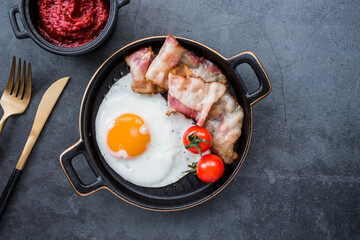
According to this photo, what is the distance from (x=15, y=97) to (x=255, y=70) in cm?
188

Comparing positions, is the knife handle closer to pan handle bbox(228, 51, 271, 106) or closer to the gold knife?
the gold knife

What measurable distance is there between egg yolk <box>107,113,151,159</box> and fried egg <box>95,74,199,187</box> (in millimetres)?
17

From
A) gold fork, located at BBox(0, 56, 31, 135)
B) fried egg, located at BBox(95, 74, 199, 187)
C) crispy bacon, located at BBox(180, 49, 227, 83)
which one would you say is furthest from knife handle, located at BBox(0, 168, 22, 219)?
crispy bacon, located at BBox(180, 49, 227, 83)

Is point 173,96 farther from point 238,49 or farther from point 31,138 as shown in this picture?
point 31,138

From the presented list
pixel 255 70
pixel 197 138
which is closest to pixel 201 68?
pixel 255 70

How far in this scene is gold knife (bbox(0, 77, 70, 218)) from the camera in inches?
93.2

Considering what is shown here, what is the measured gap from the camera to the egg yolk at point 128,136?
2.19 meters

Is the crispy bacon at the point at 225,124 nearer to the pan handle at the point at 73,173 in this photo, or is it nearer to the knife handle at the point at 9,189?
the pan handle at the point at 73,173

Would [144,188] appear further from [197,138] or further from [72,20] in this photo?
[72,20]

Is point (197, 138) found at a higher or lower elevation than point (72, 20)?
lower

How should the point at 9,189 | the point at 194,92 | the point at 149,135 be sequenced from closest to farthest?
the point at 194,92 → the point at 149,135 → the point at 9,189

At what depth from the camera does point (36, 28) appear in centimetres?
204

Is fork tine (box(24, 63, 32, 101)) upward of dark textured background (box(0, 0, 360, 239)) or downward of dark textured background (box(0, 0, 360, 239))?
upward

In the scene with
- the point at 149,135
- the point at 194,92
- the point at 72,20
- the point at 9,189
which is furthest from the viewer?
the point at 9,189
